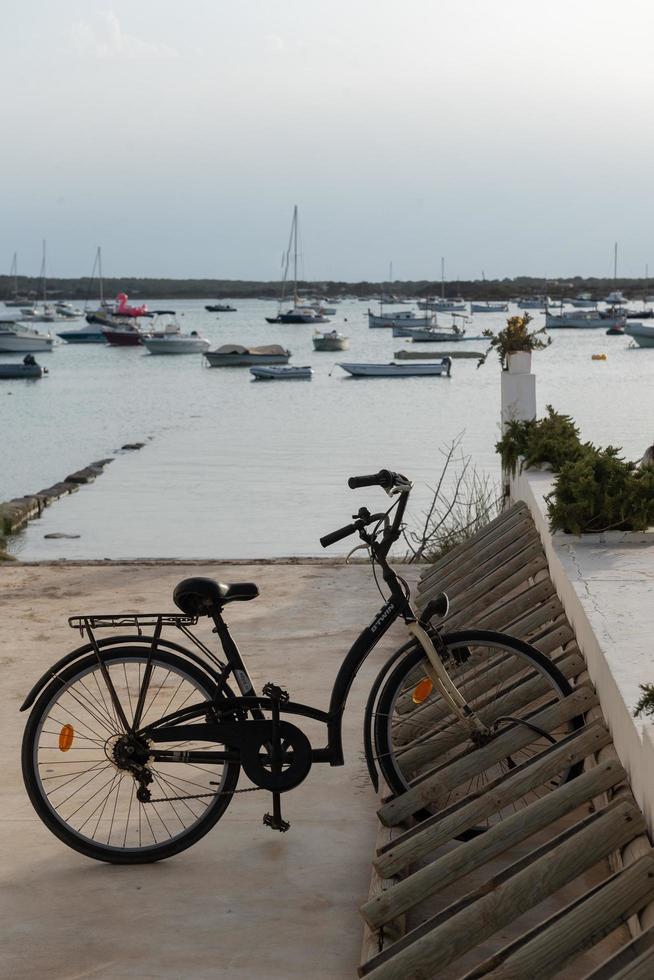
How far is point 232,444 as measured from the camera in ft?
109

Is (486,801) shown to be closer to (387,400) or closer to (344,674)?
(344,674)

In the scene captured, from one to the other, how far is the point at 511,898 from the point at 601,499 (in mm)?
3368

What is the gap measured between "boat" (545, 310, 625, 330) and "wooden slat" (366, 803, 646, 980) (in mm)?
112228

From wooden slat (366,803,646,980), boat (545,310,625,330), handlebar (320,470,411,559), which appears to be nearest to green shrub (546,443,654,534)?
handlebar (320,470,411,559)

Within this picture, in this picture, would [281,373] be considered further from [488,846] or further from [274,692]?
[488,846]

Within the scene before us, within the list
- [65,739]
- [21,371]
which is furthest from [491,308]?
[65,739]

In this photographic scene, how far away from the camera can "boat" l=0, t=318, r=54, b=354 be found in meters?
89.6

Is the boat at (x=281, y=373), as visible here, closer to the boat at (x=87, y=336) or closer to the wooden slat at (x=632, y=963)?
the boat at (x=87, y=336)

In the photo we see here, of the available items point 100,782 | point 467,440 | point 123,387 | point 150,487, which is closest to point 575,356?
point 123,387

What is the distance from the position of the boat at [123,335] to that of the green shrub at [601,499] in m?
91.1

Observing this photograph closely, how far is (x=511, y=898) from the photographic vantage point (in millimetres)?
3471

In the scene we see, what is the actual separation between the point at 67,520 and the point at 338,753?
14.4 meters

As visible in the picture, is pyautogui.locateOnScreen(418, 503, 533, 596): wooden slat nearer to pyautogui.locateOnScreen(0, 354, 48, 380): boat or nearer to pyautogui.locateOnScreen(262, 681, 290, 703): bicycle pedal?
pyautogui.locateOnScreen(262, 681, 290, 703): bicycle pedal

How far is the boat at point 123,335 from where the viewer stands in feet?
324
